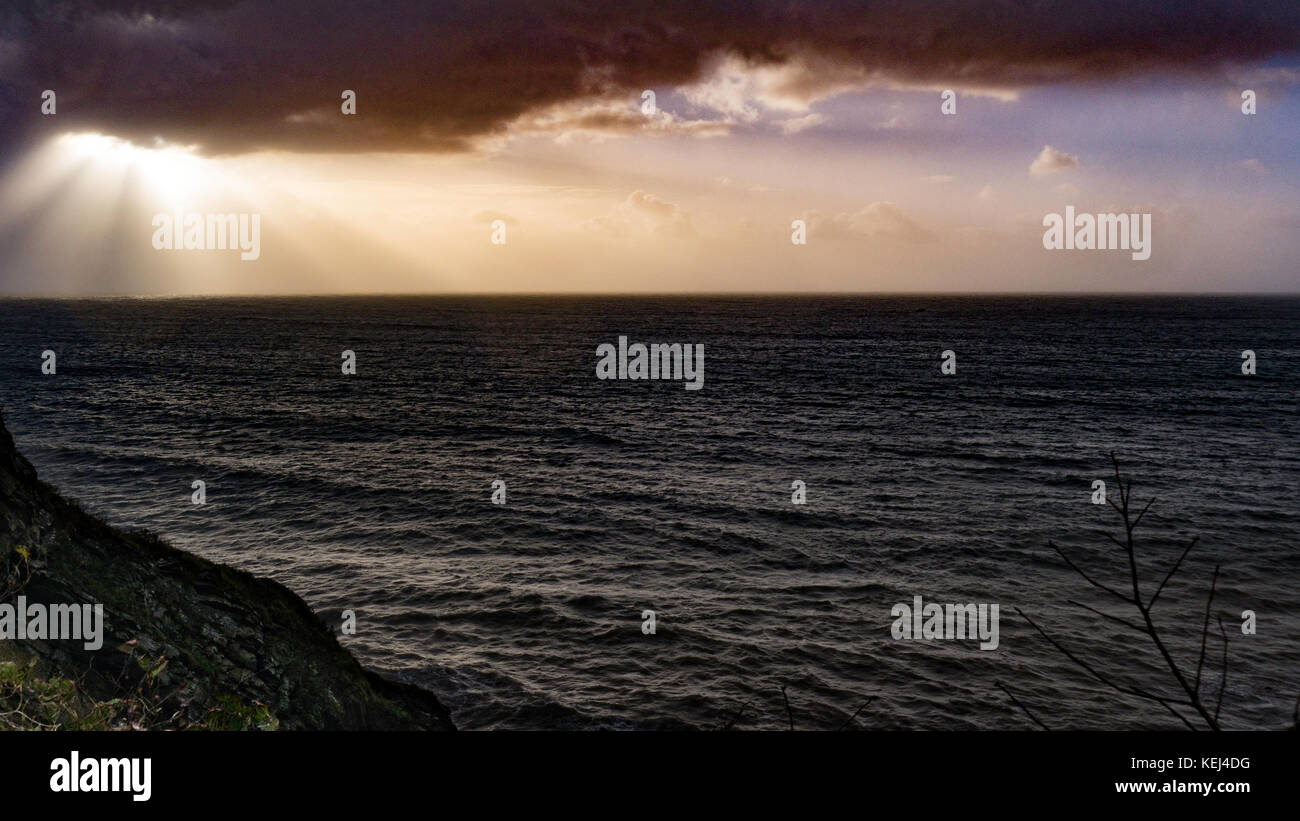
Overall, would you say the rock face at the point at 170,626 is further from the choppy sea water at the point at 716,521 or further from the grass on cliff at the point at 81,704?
the choppy sea water at the point at 716,521

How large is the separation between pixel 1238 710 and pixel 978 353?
88507 mm

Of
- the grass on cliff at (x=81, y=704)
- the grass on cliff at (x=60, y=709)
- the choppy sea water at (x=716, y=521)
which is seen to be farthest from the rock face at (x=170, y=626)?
the choppy sea water at (x=716, y=521)

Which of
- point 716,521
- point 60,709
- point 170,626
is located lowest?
point 716,521

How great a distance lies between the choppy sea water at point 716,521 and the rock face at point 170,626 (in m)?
6.53

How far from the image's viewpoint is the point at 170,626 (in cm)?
1025

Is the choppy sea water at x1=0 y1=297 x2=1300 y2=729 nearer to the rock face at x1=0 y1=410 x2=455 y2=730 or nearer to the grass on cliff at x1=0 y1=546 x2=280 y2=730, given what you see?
the rock face at x1=0 y1=410 x2=455 y2=730

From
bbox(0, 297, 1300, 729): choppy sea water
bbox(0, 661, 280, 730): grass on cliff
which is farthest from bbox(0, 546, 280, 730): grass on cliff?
bbox(0, 297, 1300, 729): choppy sea water

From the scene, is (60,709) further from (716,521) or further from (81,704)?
(716,521)

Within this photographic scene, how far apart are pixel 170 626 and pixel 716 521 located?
23.5m

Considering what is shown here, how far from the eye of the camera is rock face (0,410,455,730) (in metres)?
8.93

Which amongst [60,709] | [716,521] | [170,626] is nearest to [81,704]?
[60,709]

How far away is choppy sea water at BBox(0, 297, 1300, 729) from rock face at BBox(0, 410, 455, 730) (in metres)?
6.53

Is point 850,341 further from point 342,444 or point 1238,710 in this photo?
point 1238,710

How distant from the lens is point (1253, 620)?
2283 centimetres
